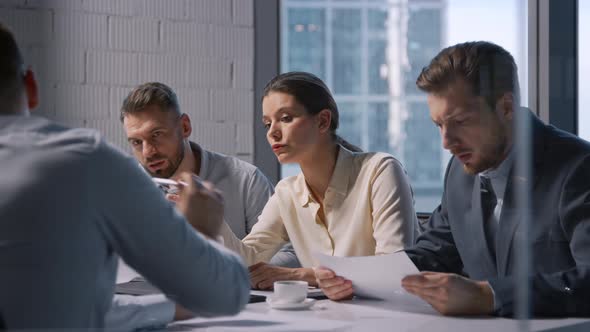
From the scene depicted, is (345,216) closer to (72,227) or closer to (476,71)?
(476,71)

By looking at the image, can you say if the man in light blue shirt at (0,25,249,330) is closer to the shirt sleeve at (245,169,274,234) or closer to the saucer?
the saucer

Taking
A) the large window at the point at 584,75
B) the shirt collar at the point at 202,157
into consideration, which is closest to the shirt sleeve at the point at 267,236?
the shirt collar at the point at 202,157

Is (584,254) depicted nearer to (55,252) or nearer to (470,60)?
(470,60)

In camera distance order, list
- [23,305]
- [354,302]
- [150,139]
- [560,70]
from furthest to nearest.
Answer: [150,139], [560,70], [354,302], [23,305]

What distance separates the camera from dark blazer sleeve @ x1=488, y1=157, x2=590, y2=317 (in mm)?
1495

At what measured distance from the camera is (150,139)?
2584 mm

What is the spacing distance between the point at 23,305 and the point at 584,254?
1.07 meters

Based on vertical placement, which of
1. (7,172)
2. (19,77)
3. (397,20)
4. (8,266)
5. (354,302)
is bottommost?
(354,302)

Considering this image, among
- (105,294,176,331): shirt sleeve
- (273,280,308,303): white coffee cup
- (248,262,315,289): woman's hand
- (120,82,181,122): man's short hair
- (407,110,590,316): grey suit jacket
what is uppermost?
(120,82,181,122): man's short hair

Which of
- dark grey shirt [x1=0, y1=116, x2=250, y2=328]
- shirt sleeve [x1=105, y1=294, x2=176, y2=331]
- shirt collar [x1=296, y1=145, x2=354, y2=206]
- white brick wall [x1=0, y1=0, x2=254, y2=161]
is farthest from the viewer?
white brick wall [x1=0, y1=0, x2=254, y2=161]

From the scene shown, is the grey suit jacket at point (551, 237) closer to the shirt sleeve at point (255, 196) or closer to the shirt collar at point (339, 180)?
the shirt collar at point (339, 180)

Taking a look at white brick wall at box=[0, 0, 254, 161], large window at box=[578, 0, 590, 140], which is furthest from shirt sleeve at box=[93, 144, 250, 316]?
white brick wall at box=[0, 0, 254, 161]

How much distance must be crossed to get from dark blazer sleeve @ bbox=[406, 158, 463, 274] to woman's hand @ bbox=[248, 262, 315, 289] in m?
0.26

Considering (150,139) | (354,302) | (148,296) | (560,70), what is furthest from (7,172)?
(150,139)
